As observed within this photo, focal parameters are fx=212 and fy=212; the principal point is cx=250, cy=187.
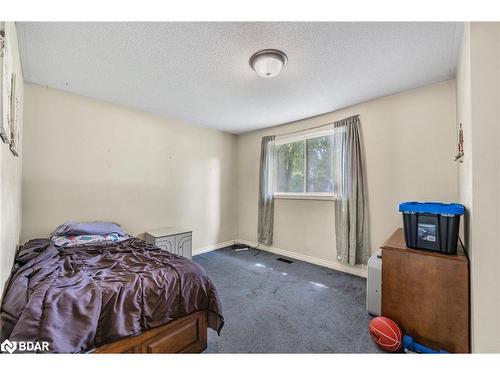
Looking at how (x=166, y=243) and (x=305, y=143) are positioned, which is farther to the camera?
(x=305, y=143)

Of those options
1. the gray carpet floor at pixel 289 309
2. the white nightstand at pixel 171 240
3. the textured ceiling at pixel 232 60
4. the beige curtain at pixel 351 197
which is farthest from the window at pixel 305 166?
the white nightstand at pixel 171 240

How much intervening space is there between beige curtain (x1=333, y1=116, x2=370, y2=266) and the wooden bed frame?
86.0 inches

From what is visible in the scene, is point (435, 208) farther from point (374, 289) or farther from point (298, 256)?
point (298, 256)

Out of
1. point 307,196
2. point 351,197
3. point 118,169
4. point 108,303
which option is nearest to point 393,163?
point 351,197

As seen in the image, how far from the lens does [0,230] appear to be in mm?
1146

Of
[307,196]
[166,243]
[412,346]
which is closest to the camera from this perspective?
[412,346]

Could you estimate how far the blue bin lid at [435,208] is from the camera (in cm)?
143

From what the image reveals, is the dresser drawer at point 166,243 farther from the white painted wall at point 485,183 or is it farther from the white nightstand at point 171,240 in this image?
the white painted wall at point 485,183

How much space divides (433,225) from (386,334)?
0.85 m

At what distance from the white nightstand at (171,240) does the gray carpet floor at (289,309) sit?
444 millimetres

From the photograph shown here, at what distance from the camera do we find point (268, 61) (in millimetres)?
1833
